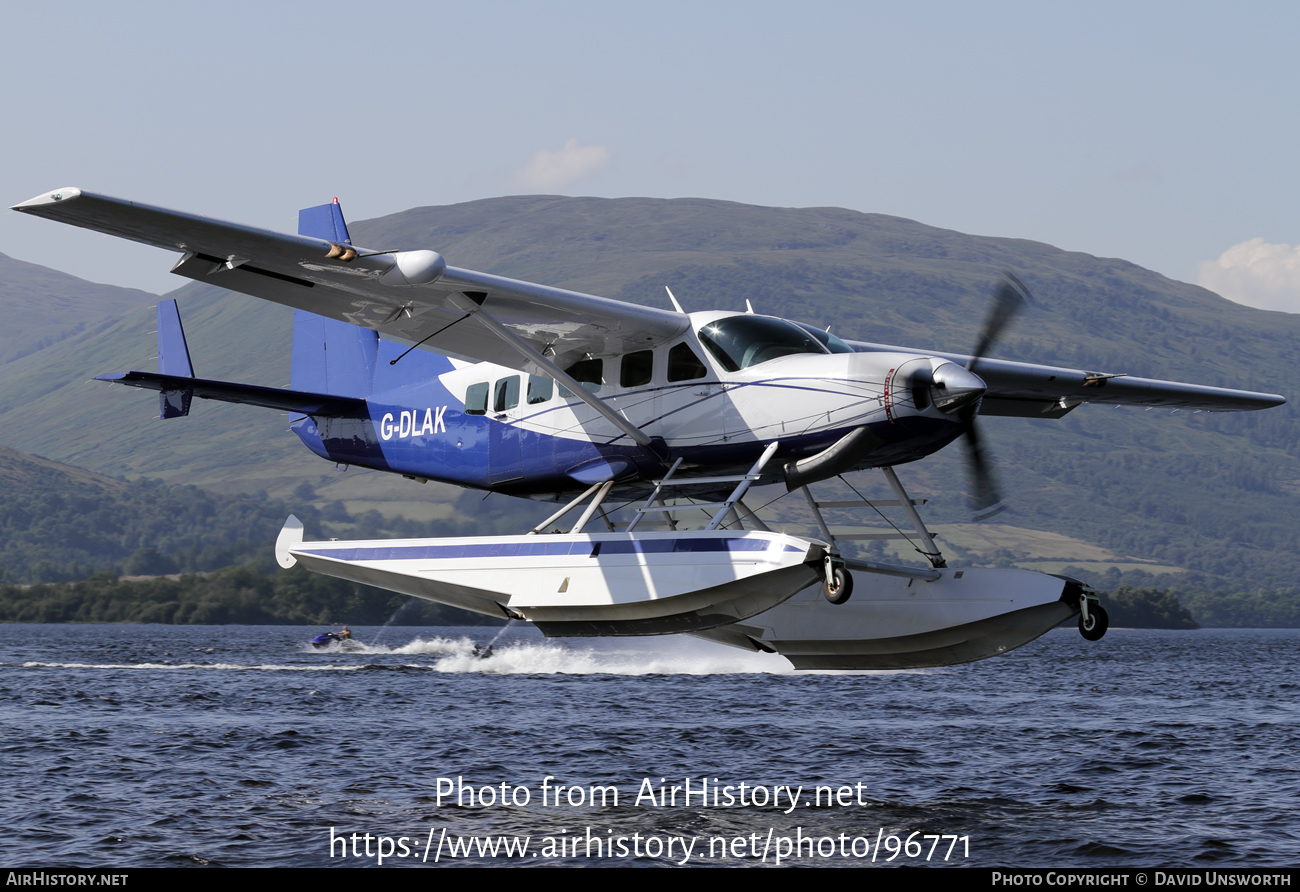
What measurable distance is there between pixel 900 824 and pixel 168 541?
16345 centimetres

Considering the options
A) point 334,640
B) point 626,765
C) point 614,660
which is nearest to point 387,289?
point 626,765

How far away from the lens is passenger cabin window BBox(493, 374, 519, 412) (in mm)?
18531

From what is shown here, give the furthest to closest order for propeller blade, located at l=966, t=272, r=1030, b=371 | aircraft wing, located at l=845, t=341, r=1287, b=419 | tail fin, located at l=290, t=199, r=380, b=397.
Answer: tail fin, located at l=290, t=199, r=380, b=397, aircraft wing, located at l=845, t=341, r=1287, b=419, propeller blade, located at l=966, t=272, r=1030, b=371

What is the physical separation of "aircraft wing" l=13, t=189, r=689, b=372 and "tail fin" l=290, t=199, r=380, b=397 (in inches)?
146

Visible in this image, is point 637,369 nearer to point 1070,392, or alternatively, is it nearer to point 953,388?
point 953,388

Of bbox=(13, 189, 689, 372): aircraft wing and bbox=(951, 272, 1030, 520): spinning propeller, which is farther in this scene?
bbox=(951, 272, 1030, 520): spinning propeller

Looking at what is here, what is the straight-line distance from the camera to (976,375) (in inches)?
635

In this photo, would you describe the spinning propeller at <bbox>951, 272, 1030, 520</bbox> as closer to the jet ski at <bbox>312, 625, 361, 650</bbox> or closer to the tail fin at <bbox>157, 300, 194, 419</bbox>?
the tail fin at <bbox>157, 300, 194, 419</bbox>

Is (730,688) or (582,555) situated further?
(730,688)

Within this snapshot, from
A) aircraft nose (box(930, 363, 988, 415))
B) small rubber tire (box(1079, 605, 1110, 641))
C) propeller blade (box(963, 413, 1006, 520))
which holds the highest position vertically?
aircraft nose (box(930, 363, 988, 415))

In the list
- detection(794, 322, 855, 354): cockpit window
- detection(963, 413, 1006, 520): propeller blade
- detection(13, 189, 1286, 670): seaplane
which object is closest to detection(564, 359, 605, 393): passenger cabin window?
detection(13, 189, 1286, 670): seaplane

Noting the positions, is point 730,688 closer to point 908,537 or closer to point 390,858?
point 908,537

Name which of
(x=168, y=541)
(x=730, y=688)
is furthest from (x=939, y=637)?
(x=168, y=541)

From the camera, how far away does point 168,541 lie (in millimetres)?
166875
